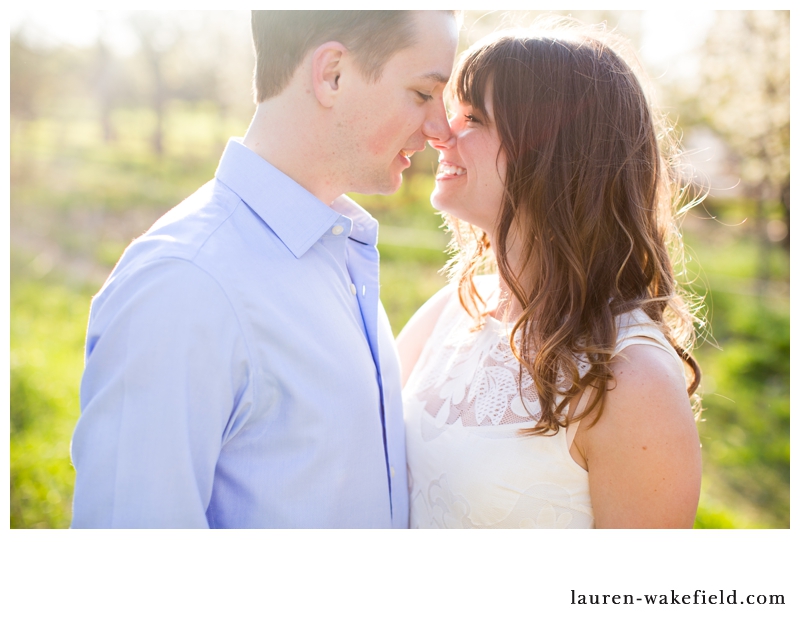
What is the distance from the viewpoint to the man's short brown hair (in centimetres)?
192

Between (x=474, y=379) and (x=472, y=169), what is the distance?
0.74 m

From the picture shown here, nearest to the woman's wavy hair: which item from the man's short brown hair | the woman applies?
the woman

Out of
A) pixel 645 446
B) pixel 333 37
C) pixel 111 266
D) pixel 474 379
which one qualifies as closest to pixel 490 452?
pixel 474 379

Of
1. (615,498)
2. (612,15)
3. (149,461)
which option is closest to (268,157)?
(149,461)

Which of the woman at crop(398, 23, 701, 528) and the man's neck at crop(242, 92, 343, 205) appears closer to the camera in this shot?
the woman at crop(398, 23, 701, 528)

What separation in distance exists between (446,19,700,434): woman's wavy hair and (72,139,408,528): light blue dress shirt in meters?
0.60

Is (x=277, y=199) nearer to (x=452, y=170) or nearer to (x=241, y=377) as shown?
(x=241, y=377)

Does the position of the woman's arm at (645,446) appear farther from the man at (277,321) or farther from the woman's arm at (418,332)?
the woman's arm at (418,332)

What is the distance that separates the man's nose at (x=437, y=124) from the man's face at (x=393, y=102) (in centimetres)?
1

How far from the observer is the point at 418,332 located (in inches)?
106

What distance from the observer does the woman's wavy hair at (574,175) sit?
2.04m

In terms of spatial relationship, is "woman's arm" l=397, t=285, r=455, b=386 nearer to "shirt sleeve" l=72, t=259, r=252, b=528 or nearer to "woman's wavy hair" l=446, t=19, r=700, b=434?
Result: "woman's wavy hair" l=446, t=19, r=700, b=434

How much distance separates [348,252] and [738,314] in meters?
7.57

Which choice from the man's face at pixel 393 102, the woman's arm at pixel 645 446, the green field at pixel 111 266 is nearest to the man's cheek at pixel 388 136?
the man's face at pixel 393 102
